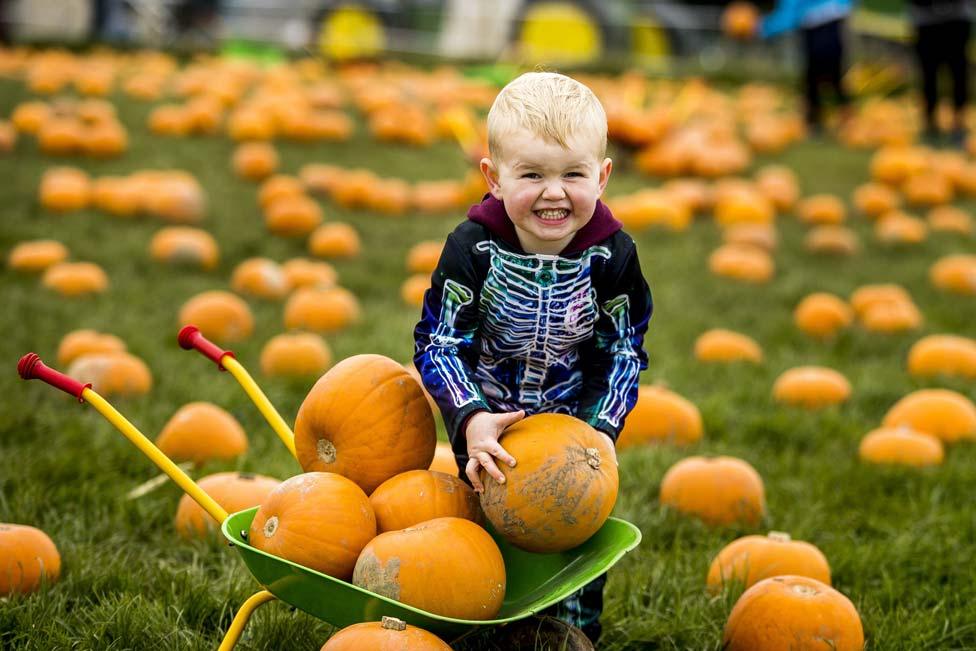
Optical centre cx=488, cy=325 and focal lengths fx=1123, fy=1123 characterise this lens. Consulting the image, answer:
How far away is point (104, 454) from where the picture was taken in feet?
13.1

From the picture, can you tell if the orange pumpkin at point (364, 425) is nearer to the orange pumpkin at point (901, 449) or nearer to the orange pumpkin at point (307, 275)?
the orange pumpkin at point (901, 449)

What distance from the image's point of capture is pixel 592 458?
2488mm

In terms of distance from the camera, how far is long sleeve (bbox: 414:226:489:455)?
2.62 metres

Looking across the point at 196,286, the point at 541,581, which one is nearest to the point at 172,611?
the point at 541,581

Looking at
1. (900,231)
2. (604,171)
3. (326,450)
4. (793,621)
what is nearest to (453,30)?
(900,231)

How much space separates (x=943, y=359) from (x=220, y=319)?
11.5ft

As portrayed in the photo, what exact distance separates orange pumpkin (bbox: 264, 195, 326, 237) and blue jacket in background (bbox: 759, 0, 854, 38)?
265 inches

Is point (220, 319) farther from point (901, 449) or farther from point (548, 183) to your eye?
point (548, 183)

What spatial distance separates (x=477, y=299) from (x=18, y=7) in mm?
17721

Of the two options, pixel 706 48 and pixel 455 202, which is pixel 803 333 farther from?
pixel 706 48

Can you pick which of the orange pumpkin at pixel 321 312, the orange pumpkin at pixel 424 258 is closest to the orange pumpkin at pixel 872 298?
the orange pumpkin at pixel 424 258

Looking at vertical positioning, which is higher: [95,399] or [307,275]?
[95,399]

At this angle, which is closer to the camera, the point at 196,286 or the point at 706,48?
the point at 196,286

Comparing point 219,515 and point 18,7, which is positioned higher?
point 18,7
